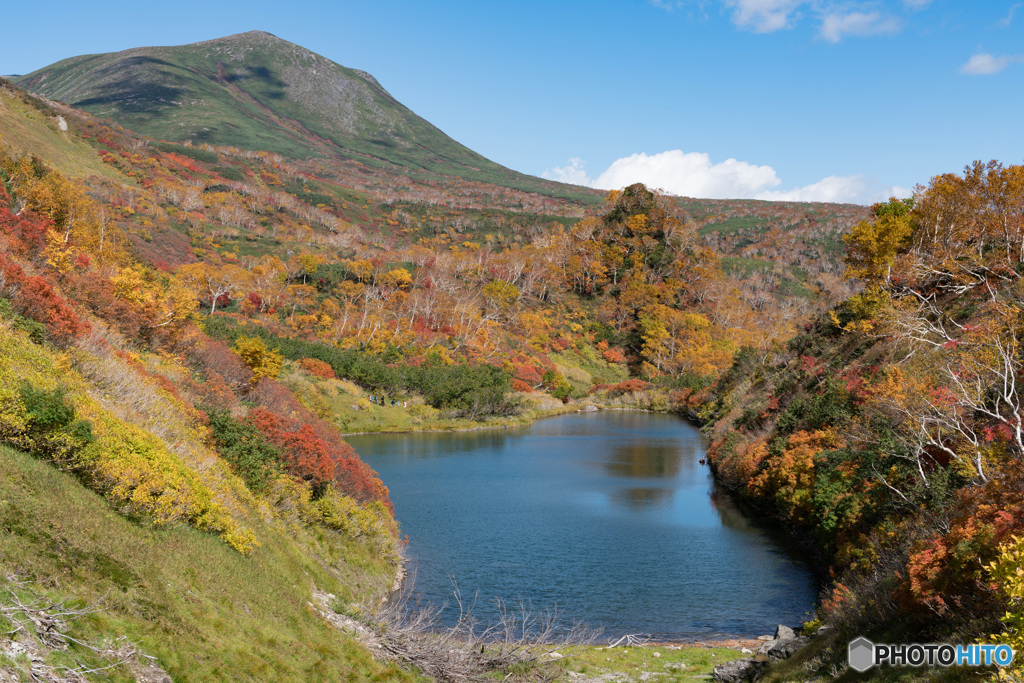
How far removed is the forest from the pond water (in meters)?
2.83

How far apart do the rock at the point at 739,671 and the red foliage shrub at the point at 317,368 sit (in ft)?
189

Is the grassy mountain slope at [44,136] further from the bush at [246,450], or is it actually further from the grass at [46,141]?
the bush at [246,450]

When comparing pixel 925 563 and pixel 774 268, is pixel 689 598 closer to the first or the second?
pixel 925 563

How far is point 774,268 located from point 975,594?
158349mm

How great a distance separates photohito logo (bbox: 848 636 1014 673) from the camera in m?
11.4

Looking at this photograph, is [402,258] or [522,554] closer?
[522,554]

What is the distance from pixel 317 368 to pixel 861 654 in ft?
205

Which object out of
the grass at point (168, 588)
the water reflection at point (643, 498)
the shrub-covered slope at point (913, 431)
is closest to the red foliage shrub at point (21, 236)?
the grass at point (168, 588)

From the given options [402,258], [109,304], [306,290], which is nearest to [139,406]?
[109,304]

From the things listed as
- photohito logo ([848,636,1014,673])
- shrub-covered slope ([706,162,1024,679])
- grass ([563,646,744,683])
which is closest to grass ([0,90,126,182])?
shrub-covered slope ([706,162,1024,679])

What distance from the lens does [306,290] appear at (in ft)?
321

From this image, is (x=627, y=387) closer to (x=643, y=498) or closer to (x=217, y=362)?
(x=643, y=498)

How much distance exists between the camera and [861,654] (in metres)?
15.8

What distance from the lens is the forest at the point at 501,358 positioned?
55.0ft
